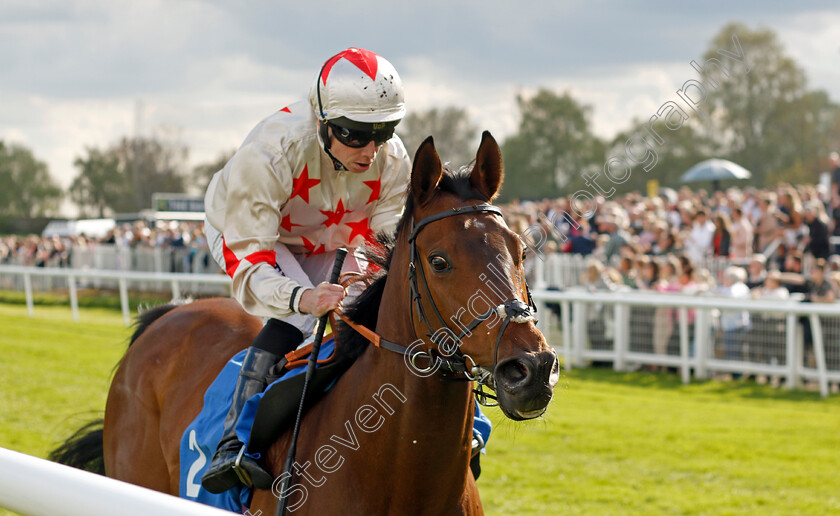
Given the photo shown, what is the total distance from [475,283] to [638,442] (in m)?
4.93

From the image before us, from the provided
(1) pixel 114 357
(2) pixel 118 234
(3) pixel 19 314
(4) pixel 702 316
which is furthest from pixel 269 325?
(2) pixel 118 234

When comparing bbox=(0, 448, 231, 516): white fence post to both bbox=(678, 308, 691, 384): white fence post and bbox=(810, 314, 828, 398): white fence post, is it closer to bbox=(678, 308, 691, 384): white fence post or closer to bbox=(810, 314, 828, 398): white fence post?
bbox=(810, 314, 828, 398): white fence post

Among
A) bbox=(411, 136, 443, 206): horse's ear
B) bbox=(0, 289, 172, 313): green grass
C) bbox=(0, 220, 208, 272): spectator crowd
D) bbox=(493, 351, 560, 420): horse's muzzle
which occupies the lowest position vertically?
bbox=(0, 289, 172, 313): green grass

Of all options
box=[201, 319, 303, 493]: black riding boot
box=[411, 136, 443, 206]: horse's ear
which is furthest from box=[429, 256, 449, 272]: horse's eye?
box=[201, 319, 303, 493]: black riding boot

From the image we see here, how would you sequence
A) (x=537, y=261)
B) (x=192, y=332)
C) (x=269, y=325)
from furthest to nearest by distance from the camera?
(x=537, y=261), (x=192, y=332), (x=269, y=325)

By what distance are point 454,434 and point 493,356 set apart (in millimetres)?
419

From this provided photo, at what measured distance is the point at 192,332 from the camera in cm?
362

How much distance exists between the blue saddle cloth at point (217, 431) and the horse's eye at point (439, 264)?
0.73 m

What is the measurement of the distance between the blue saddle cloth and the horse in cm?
12

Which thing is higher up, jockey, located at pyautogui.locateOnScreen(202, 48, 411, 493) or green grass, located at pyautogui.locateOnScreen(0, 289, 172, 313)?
jockey, located at pyautogui.locateOnScreen(202, 48, 411, 493)

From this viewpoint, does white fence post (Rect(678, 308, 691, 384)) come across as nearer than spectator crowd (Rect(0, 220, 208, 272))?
Yes

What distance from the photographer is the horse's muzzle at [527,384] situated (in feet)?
6.39

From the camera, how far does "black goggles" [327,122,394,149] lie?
270 centimetres

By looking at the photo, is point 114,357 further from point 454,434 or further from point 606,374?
point 454,434
